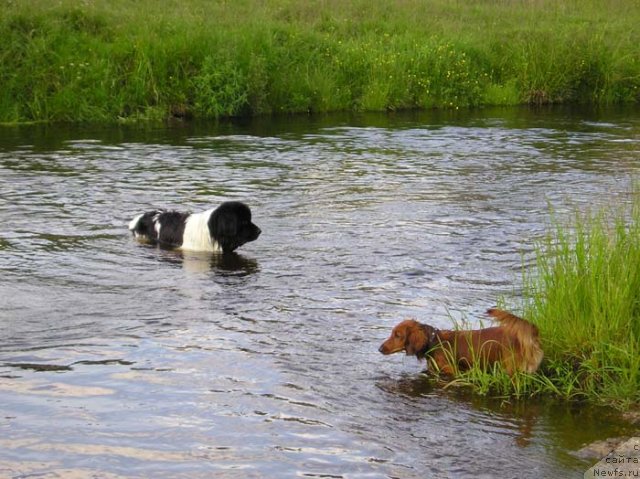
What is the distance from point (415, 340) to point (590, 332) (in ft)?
3.66

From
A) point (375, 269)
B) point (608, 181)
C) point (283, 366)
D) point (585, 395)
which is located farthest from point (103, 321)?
point (608, 181)

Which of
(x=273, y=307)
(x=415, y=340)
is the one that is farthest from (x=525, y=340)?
(x=273, y=307)

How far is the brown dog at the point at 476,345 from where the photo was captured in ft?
20.0

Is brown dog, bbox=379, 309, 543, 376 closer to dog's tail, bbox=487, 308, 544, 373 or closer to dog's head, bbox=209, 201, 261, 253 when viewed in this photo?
dog's tail, bbox=487, 308, 544, 373

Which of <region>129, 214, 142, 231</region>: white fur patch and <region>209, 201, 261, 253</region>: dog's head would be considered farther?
<region>129, 214, 142, 231</region>: white fur patch

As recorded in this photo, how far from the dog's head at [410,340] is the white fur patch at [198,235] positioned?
157 inches

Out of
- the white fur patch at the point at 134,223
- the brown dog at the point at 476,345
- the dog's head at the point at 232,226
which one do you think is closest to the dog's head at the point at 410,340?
the brown dog at the point at 476,345

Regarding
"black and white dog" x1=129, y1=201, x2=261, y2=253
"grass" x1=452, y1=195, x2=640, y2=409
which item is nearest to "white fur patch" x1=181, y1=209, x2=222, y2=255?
"black and white dog" x1=129, y1=201, x2=261, y2=253

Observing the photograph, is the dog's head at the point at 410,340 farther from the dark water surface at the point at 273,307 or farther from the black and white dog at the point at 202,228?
the black and white dog at the point at 202,228

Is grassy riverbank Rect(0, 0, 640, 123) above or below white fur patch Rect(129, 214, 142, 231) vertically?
above

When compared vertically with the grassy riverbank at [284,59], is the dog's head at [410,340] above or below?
below

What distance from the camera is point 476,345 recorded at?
6312mm

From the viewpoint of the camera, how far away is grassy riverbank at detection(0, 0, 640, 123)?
19359mm

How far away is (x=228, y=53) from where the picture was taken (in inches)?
786
